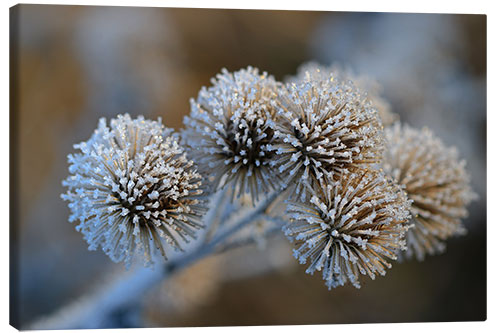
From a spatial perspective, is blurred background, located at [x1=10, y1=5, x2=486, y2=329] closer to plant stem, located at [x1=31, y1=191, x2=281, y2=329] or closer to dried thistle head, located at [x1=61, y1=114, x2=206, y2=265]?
plant stem, located at [x1=31, y1=191, x2=281, y2=329]

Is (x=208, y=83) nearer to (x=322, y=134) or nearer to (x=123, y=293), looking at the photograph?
(x=123, y=293)

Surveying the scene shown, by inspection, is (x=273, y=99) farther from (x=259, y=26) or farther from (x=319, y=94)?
(x=259, y=26)

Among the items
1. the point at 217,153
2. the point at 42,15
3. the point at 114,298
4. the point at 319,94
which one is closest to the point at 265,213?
the point at 217,153

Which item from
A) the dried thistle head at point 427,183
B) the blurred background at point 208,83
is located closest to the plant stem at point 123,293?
the blurred background at point 208,83

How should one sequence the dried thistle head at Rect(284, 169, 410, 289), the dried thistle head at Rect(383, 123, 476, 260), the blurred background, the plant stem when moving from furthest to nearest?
the blurred background
the plant stem
the dried thistle head at Rect(383, 123, 476, 260)
the dried thistle head at Rect(284, 169, 410, 289)

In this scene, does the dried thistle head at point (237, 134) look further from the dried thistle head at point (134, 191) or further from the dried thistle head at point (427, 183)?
the dried thistle head at point (427, 183)

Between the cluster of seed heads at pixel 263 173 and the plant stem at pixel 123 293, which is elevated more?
the cluster of seed heads at pixel 263 173

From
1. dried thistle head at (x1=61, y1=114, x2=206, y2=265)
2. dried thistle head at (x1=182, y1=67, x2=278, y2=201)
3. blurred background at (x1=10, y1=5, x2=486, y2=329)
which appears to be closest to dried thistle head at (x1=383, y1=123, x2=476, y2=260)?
dried thistle head at (x1=182, y1=67, x2=278, y2=201)
